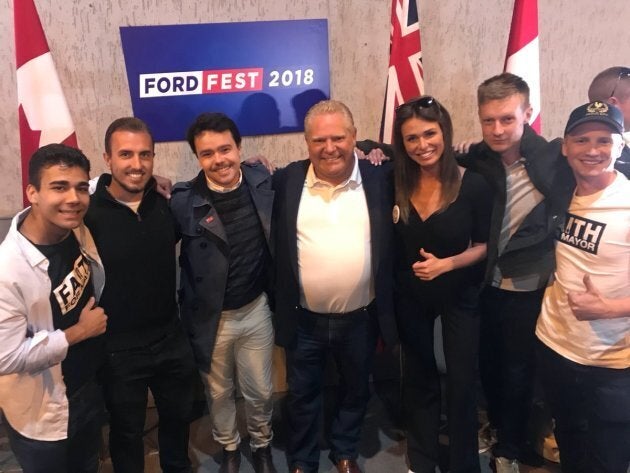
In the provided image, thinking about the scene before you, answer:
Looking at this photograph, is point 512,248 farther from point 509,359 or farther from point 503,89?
point 503,89

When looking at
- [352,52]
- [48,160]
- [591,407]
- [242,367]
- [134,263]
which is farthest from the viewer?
[352,52]

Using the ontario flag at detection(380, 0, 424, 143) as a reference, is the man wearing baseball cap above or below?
below

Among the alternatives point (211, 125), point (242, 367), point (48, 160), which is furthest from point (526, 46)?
point (48, 160)

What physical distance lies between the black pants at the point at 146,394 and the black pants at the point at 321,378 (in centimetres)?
46

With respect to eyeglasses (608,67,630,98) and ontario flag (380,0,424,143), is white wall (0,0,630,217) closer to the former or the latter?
ontario flag (380,0,424,143)

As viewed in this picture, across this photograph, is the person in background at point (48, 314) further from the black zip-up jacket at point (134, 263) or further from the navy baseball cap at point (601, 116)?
the navy baseball cap at point (601, 116)

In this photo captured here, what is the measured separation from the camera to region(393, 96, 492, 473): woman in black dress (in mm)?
1771

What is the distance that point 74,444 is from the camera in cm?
164

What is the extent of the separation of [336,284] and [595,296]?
2.99ft

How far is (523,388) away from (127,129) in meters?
1.95

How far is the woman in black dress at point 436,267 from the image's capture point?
177 centimetres

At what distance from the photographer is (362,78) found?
2775 mm

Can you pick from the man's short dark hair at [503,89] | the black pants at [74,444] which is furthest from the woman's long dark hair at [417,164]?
the black pants at [74,444]

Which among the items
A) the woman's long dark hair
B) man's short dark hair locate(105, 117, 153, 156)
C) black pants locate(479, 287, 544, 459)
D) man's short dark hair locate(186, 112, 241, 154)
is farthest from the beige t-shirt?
man's short dark hair locate(105, 117, 153, 156)
